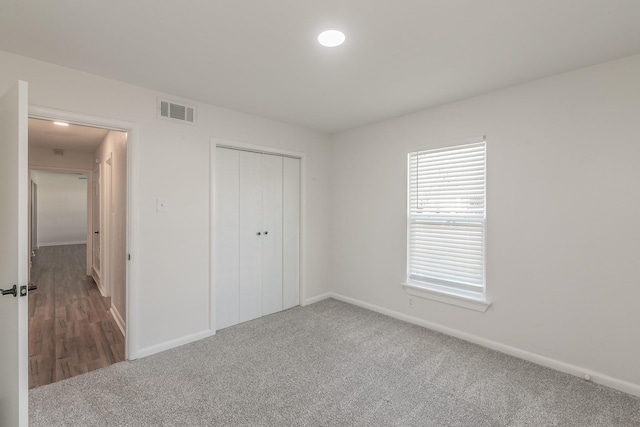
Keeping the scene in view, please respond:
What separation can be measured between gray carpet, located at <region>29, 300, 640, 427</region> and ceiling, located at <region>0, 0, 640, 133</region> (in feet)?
8.15

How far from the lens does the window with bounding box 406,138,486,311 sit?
9.92 feet

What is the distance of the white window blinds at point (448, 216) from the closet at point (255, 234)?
1.59 metres

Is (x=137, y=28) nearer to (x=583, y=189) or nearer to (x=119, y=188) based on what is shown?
(x=119, y=188)

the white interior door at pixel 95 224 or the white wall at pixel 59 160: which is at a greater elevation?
the white wall at pixel 59 160

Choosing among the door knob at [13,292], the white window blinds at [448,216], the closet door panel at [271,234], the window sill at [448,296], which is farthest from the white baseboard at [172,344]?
the white window blinds at [448,216]

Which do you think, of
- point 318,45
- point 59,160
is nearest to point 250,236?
point 318,45

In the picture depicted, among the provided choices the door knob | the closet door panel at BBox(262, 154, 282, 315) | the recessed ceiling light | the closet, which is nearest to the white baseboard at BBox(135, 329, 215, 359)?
the closet

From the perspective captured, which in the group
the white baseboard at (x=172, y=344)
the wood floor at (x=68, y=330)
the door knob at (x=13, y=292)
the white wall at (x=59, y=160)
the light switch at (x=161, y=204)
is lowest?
the wood floor at (x=68, y=330)

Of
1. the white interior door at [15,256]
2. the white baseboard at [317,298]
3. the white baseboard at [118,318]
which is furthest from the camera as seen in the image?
the white baseboard at [317,298]

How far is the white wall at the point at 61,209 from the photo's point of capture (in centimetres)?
977

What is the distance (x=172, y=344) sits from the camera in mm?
2955

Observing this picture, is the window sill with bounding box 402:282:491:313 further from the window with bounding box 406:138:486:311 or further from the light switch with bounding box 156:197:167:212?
the light switch with bounding box 156:197:167:212

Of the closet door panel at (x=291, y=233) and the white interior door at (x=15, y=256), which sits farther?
the closet door panel at (x=291, y=233)

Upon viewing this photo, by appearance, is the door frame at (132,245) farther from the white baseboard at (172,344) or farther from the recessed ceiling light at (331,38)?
the recessed ceiling light at (331,38)
